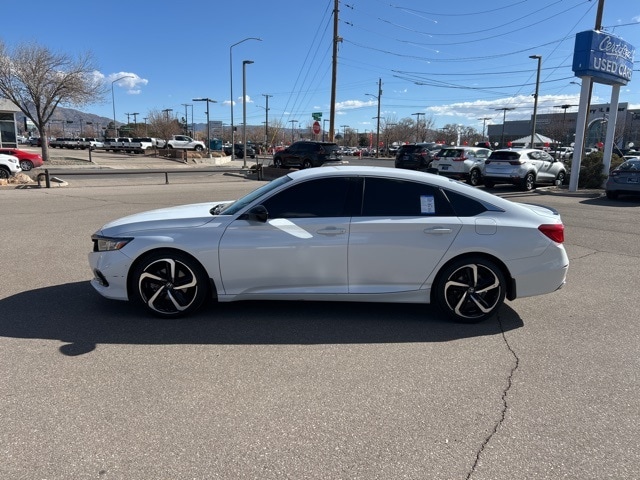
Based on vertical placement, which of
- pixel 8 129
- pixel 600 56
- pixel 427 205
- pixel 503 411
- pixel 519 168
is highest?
pixel 600 56

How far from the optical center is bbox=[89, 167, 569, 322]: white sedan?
4.50 m

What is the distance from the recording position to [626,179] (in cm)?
1608

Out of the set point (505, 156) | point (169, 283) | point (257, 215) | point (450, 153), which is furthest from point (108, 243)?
point (450, 153)

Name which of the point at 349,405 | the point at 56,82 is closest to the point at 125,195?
the point at 349,405

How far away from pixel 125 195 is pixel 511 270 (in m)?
15.2

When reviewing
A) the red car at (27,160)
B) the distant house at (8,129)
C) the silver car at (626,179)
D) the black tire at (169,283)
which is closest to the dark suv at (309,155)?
the silver car at (626,179)

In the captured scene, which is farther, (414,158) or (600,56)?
(414,158)

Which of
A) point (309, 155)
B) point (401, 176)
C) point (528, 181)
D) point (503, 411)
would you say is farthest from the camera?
point (309, 155)

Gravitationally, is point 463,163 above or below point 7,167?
above

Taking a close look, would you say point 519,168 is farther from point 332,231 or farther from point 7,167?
point 7,167

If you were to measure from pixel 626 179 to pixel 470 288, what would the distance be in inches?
576

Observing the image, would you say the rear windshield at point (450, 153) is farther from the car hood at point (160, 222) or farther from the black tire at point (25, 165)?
the black tire at point (25, 165)

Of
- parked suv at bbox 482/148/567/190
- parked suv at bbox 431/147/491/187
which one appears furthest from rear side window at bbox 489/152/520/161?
parked suv at bbox 431/147/491/187

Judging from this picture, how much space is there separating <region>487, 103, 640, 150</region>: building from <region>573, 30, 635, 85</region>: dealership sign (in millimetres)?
23671
